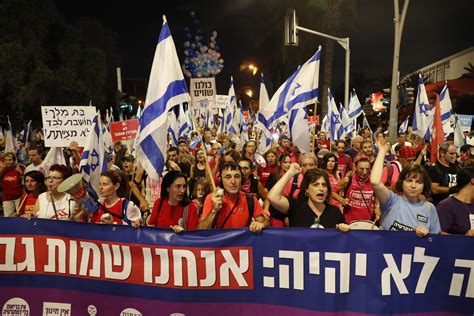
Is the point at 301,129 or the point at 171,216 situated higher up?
the point at 301,129

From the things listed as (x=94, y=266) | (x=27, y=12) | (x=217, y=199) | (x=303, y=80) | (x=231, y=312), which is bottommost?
(x=231, y=312)

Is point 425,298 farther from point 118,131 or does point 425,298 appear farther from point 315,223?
point 118,131

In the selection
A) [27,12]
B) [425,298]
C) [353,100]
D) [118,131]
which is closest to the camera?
[425,298]

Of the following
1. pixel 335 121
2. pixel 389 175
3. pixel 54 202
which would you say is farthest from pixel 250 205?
pixel 335 121

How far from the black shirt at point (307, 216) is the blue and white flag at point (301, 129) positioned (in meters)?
3.76

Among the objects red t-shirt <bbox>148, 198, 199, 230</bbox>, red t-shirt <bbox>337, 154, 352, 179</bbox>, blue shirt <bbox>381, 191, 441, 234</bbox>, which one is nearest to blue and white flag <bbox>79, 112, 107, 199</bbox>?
red t-shirt <bbox>148, 198, 199, 230</bbox>

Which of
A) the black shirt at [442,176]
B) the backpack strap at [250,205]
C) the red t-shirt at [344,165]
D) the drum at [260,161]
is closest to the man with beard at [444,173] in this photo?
the black shirt at [442,176]

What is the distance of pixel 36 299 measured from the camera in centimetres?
400

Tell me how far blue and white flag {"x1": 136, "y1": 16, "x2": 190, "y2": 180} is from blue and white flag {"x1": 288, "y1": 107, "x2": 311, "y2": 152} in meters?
3.45

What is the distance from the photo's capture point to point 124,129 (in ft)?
32.2

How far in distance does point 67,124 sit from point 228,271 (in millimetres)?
6236

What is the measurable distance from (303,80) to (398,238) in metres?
5.04

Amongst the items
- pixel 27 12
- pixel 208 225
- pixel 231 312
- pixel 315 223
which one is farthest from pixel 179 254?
pixel 27 12

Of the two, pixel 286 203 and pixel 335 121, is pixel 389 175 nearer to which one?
pixel 286 203
